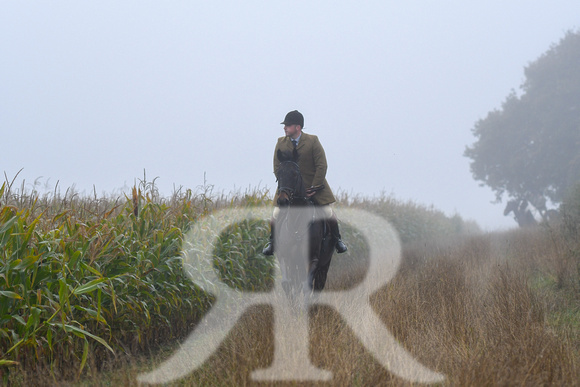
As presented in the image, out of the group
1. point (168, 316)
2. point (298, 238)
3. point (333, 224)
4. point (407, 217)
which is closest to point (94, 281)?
point (168, 316)

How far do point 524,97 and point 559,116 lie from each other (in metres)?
3.80

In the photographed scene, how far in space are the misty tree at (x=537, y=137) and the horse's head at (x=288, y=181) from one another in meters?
29.0

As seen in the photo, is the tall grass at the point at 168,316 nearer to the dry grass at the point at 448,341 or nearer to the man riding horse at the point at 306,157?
the dry grass at the point at 448,341

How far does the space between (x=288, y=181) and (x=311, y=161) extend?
1.08 metres

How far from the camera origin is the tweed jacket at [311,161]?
7168 millimetres

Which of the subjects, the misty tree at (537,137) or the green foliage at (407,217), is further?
the misty tree at (537,137)

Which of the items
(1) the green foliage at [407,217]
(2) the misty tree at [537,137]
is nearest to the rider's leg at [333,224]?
(1) the green foliage at [407,217]

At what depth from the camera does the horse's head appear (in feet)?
20.2

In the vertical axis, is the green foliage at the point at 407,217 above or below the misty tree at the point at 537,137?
below

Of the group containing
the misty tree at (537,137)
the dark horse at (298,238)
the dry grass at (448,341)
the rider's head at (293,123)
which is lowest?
the dry grass at (448,341)

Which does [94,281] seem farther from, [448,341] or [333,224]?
[333,224]

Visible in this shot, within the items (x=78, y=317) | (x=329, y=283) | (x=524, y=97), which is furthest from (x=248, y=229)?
(x=524, y=97)

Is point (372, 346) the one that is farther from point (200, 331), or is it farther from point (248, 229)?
point (248, 229)

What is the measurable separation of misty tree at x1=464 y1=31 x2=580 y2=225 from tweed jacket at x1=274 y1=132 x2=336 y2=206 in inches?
1112
